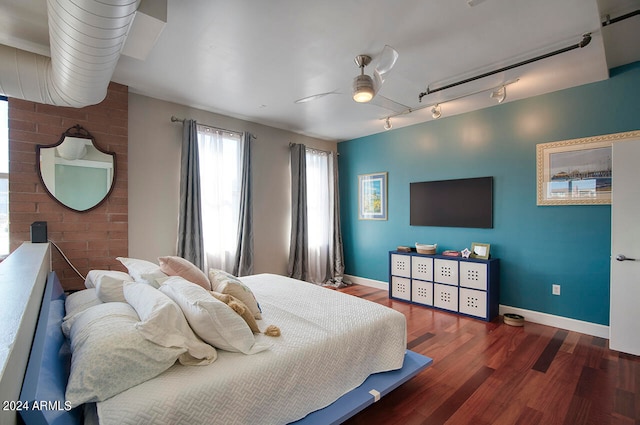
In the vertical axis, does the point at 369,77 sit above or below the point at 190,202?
above

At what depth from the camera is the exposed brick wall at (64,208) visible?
258 cm

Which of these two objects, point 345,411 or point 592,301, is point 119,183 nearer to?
point 345,411

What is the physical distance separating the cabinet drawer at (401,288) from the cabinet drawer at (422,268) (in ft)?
0.55

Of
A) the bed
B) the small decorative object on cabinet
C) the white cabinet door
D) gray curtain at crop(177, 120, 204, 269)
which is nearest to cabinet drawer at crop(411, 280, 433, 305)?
the small decorative object on cabinet

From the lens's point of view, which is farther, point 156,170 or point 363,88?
point 156,170

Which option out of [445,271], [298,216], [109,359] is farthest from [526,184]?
[109,359]

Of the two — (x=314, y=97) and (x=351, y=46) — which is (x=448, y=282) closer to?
(x=314, y=97)

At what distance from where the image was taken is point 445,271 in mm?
3943

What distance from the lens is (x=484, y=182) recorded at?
3898 mm

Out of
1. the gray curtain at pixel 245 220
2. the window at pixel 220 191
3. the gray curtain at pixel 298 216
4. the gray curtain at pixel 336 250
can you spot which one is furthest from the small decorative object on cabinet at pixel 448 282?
the window at pixel 220 191

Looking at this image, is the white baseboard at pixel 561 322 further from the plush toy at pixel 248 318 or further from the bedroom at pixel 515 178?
the plush toy at pixel 248 318

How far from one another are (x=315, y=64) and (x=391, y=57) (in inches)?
29.0

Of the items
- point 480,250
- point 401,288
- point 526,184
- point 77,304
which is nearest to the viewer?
point 77,304

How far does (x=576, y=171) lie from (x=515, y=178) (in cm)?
58
